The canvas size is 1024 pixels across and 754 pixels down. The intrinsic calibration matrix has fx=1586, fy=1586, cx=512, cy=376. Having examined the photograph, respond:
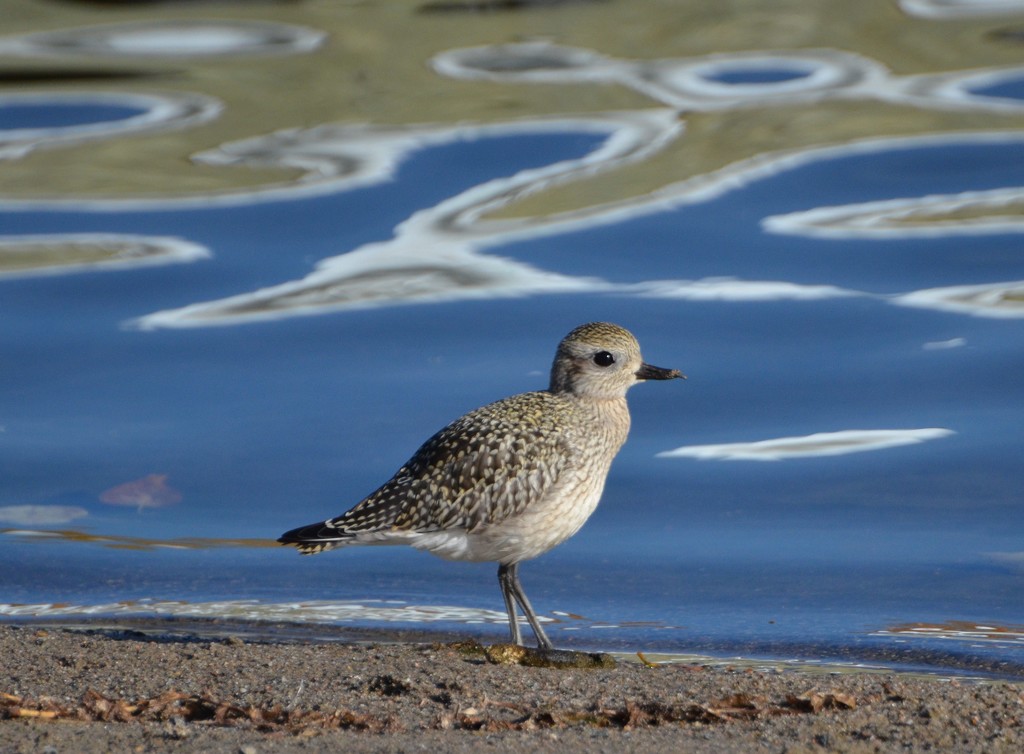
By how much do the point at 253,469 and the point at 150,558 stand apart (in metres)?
1.42

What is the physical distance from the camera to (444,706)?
246 inches

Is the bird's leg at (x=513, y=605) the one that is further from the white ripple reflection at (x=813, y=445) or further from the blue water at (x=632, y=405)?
the white ripple reflection at (x=813, y=445)

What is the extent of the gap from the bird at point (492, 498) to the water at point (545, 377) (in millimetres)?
681

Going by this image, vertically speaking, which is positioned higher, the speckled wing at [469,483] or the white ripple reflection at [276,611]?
the speckled wing at [469,483]

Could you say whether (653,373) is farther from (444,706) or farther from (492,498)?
(444,706)

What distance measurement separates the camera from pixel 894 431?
11.3m

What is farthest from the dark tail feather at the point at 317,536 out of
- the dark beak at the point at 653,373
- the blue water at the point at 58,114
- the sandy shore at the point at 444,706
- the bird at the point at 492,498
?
the blue water at the point at 58,114

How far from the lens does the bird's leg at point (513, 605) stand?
8.10 meters

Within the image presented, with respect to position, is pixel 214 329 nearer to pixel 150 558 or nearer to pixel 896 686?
pixel 150 558

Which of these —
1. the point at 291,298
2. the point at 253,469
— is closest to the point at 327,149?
the point at 291,298

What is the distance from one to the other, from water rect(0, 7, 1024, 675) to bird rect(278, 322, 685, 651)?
2.24ft

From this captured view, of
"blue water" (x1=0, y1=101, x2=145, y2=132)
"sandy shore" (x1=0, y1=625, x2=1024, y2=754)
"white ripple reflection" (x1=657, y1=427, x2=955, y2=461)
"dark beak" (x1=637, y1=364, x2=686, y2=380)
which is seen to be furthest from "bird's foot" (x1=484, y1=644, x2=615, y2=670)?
"blue water" (x1=0, y1=101, x2=145, y2=132)

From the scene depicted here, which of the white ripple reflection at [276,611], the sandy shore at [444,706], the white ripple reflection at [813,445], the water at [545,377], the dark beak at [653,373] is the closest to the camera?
the sandy shore at [444,706]

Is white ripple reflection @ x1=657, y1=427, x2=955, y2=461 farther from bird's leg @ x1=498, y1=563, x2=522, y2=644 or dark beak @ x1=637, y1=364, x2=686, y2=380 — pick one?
bird's leg @ x1=498, y1=563, x2=522, y2=644
